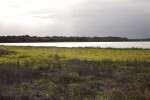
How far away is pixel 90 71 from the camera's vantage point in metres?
14.0

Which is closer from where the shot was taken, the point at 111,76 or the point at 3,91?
the point at 3,91

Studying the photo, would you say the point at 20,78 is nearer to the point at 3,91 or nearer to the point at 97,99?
the point at 3,91

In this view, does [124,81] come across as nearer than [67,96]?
No

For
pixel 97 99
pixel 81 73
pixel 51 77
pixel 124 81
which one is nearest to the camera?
pixel 97 99

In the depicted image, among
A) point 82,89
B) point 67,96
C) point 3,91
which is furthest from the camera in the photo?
point 82,89

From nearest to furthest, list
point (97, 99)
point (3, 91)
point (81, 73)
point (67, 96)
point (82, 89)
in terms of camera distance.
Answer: point (97, 99) → point (67, 96) → point (3, 91) → point (82, 89) → point (81, 73)

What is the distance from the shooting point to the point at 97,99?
7340 mm

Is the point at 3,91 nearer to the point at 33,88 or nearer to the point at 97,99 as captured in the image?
the point at 33,88

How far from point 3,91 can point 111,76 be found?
24.8ft

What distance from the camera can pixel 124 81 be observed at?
11.1 metres

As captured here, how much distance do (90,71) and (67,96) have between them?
242 inches

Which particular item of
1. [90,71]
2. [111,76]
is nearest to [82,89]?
[111,76]

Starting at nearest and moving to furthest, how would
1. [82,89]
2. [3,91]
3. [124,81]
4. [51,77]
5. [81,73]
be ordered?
[3,91], [82,89], [124,81], [51,77], [81,73]

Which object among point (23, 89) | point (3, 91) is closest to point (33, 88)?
point (23, 89)
